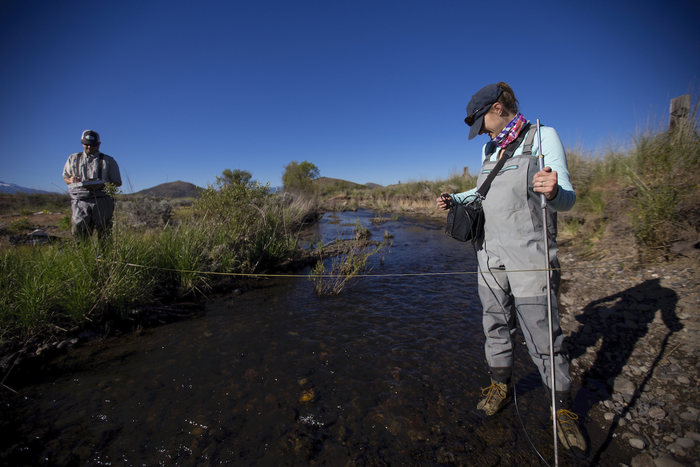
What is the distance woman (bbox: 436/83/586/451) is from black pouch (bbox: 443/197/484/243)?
0.07 meters

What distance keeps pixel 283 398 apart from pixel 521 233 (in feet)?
7.53

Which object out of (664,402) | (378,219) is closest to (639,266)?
(664,402)

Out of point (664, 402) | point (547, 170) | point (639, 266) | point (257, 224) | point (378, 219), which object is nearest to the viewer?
point (547, 170)

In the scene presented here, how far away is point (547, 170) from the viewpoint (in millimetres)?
1450

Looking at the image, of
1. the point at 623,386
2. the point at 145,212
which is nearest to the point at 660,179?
the point at 623,386

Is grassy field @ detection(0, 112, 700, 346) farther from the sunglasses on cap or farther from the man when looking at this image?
the sunglasses on cap

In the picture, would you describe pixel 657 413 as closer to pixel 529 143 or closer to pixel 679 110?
pixel 529 143

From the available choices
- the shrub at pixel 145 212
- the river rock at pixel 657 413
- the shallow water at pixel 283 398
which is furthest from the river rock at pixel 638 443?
the shrub at pixel 145 212

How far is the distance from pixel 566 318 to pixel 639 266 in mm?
1540

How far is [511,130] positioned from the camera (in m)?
1.79

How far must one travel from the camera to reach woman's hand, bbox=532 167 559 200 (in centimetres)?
141

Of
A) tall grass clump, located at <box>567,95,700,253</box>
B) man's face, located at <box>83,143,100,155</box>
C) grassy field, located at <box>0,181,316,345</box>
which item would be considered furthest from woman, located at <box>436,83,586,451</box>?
man's face, located at <box>83,143,100,155</box>

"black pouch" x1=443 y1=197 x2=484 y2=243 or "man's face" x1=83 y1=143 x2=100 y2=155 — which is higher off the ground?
"man's face" x1=83 y1=143 x2=100 y2=155

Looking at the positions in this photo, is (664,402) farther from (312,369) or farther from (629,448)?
(312,369)
